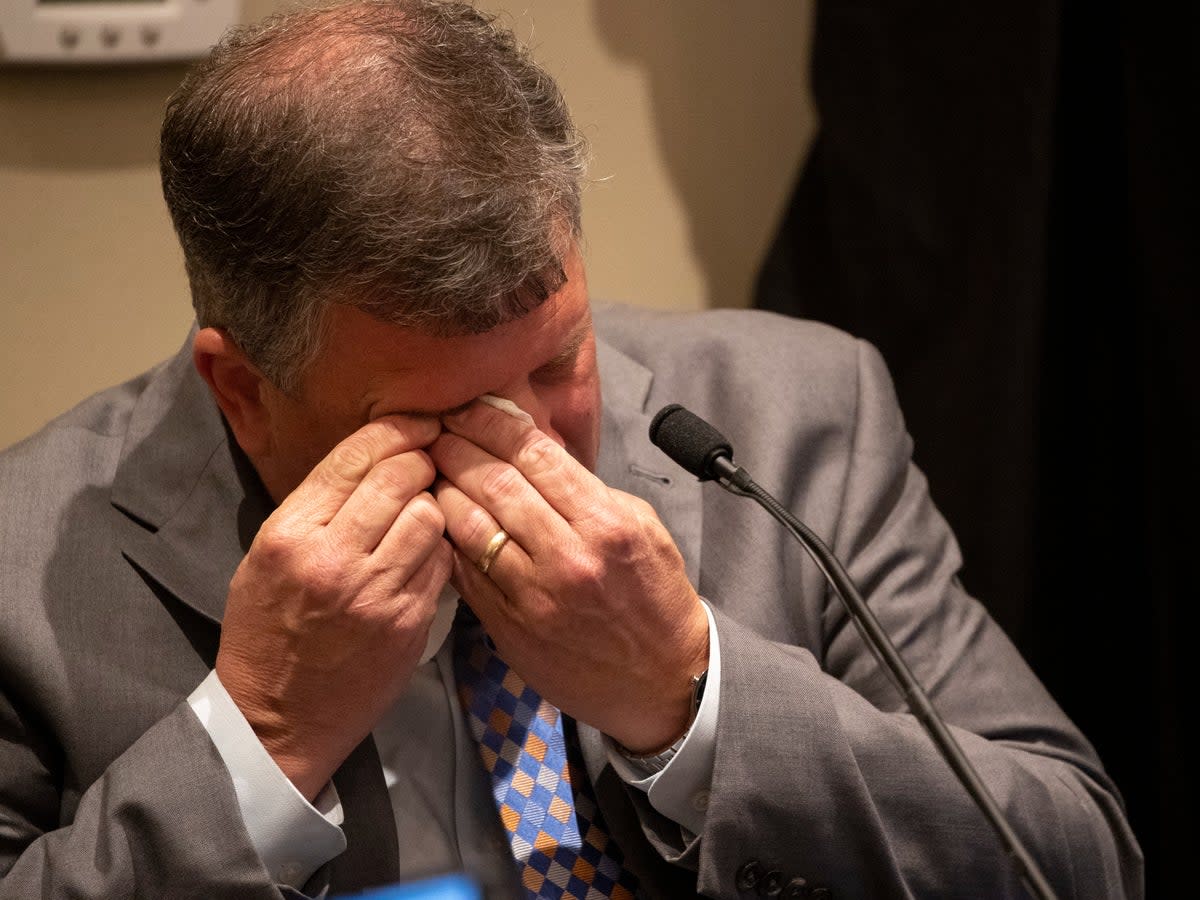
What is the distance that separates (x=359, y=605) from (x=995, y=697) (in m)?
0.84

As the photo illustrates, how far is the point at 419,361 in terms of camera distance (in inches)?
58.2

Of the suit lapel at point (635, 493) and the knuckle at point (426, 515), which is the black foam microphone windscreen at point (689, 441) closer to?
the knuckle at point (426, 515)

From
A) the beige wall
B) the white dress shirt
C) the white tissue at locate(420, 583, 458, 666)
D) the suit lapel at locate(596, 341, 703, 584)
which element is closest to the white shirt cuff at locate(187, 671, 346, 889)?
the white dress shirt

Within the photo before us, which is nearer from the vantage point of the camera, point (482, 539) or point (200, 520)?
point (482, 539)

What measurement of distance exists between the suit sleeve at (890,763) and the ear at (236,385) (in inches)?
22.5

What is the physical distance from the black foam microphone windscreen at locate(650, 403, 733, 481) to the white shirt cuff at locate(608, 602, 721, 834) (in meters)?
0.25

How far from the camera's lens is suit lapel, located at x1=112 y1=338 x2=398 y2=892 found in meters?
1.60

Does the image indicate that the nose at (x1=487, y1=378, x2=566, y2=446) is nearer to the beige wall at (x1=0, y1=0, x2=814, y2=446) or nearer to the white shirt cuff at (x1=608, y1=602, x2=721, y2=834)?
the white shirt cuff at (x1=608, y1=602, x2=721, y2=834)

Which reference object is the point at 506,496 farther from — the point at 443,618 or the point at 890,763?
the point at 890,763

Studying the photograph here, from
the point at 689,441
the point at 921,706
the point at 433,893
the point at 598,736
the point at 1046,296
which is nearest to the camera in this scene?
the point at 433,893

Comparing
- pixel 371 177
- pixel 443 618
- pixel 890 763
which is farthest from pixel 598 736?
pixel 371 177

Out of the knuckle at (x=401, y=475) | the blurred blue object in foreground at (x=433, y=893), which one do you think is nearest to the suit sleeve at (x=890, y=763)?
the knuckle at (x=401, y=475)

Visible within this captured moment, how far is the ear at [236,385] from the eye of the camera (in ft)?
5.21

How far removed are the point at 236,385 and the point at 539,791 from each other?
0.57 meters
